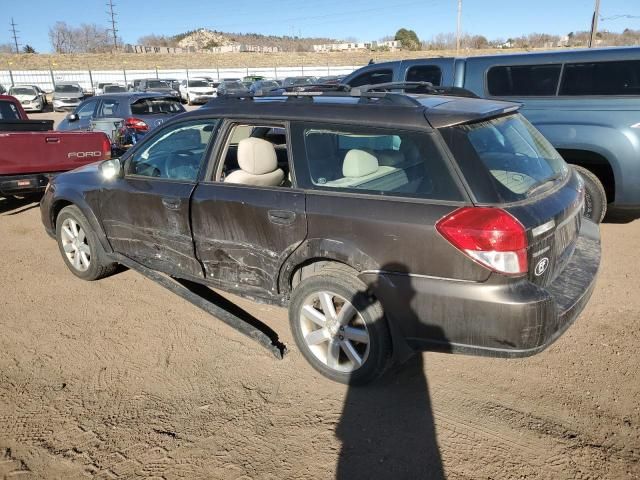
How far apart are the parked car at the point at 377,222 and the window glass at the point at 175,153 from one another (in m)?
0.02

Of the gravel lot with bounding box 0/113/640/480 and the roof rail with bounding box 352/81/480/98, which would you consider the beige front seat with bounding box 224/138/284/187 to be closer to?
the roof rail with bounding box 352/81/480/98

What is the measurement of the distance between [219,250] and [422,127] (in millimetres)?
1683

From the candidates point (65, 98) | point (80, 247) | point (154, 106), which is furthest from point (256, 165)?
point (65, 98)

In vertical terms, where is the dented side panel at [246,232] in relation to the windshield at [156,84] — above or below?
below

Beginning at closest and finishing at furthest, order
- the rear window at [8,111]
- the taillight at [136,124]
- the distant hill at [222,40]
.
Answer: the rear window at [8,111] < the taillight at [136,124] < the distant hill at [222,40]

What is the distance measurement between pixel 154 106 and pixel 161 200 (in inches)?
331

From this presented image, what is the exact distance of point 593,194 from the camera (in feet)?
18.1

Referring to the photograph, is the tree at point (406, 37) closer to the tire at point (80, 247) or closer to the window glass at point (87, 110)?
the window glass at point (87, 110)

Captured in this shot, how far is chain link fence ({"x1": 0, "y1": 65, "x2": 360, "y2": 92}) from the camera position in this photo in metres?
42.8

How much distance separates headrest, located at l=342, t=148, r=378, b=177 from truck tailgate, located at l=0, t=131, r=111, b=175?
5335 millimetres

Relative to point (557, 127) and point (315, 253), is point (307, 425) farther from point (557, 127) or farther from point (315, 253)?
point (557, 127)

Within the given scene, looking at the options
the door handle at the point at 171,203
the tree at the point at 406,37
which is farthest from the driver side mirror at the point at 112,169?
the tree at the point at 406,37

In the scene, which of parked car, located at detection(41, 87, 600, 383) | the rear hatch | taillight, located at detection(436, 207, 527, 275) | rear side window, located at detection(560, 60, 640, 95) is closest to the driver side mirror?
parked car, located at detection(41, 87, 600, 383)

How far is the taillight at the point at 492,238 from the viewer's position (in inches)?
101
